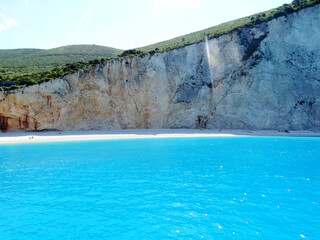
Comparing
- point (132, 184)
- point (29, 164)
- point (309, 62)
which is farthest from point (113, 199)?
point (309, 62)

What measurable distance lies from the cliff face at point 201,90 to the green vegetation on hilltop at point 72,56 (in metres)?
2.01

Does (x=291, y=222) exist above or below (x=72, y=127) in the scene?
below

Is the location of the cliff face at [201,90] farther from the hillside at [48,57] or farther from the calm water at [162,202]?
the hillside at [48,57]

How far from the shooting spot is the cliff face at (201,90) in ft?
97.9

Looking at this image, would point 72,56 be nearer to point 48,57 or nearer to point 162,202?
point 48,57

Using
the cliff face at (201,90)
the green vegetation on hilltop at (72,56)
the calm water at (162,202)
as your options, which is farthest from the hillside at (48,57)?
the calm water at (162,202)

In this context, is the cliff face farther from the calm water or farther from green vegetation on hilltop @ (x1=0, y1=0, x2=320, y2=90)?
the calm water

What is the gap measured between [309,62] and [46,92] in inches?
1666

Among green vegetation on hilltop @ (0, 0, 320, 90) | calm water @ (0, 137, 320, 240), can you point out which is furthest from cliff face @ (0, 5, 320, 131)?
calm water @ (0, 137, 320, 240)

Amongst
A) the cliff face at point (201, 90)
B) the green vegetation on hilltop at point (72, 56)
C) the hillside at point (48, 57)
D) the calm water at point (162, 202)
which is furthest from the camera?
the hillside at point (48, 57)

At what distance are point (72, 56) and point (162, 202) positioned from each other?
6456 cm

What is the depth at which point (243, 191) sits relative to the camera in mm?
7383

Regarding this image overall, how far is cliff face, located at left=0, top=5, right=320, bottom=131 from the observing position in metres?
29.8

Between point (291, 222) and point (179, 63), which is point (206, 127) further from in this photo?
point (291, 222)
